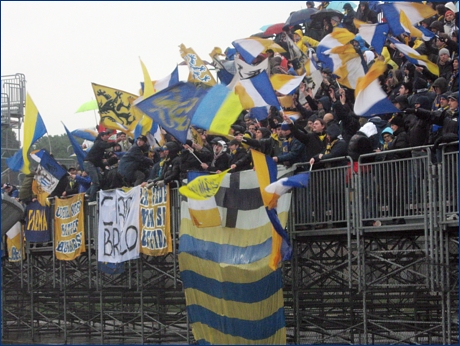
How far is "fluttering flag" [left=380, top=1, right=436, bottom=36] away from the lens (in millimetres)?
18094

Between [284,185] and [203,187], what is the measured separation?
2.50 m

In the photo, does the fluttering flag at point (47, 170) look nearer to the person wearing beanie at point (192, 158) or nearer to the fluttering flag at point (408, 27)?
the person wearing beanie at point (192, 158)

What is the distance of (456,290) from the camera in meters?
15.1

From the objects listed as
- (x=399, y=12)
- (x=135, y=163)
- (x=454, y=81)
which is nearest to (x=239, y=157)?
(x=399, y=12)

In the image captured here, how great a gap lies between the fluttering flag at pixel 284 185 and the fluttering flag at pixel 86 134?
38.8ft

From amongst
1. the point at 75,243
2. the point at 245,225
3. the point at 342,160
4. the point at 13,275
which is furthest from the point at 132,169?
the point at 13,275

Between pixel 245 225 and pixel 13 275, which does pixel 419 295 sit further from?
pixel 13 275

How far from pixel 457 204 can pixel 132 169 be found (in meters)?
8.75

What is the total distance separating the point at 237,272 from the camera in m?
16.8

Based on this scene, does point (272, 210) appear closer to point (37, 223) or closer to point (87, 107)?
point (37, 223)

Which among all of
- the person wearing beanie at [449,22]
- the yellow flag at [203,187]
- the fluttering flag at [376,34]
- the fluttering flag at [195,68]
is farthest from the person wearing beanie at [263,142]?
the fluttering flag at [195,68]

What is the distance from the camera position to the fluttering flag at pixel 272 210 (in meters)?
15.7

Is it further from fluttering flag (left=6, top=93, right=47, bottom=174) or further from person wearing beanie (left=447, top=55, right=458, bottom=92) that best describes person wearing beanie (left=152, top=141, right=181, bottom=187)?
person wearing beanie (left=447, top=55, right=458, bottom=92)

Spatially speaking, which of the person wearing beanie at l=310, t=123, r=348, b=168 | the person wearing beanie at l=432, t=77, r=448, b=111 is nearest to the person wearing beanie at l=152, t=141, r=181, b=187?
the person wearing beanie at l=310, t=123, r=348, b=168
